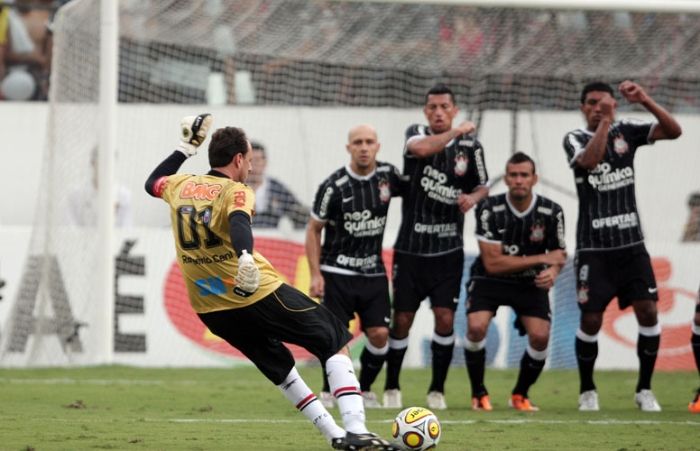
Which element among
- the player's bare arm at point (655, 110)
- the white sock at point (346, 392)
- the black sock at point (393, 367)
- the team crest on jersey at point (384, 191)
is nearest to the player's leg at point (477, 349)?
the black sock at point (393, 367)

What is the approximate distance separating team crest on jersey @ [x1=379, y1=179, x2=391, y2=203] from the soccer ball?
3524mm

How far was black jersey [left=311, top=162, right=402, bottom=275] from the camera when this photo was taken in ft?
37.2

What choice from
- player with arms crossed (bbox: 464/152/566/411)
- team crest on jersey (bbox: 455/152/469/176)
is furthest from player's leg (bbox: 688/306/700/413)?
team crest on jersey (bbox: 455/152/469/176)

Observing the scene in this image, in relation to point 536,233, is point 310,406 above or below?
below

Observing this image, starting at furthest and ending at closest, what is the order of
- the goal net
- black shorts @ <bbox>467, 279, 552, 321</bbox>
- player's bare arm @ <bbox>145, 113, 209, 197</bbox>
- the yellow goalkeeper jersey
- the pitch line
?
the goal net
black shorts @ <bbox>467, 279, 552, 321</bbox>
the pitch line
player's bare arm @ <bbox>145, 113, 209, 197</bbox>
the yellow goalkeeper jersey

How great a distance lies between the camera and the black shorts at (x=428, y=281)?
1152 centimetres

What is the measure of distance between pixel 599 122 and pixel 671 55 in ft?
21.5

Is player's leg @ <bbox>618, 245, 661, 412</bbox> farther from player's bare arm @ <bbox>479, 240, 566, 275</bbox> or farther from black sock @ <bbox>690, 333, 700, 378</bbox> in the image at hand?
player's bare arm @ <bbox>479, 240, 566, 275</bbox>

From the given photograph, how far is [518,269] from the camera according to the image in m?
11.4

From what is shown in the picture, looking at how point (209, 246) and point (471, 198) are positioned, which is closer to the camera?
point (209, 246)

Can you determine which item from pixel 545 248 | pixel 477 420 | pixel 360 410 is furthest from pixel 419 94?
pixel 360 410

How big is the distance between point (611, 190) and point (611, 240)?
1.41 ft

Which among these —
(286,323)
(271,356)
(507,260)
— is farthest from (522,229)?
(286,323)

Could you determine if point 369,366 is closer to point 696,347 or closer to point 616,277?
point 616,277
